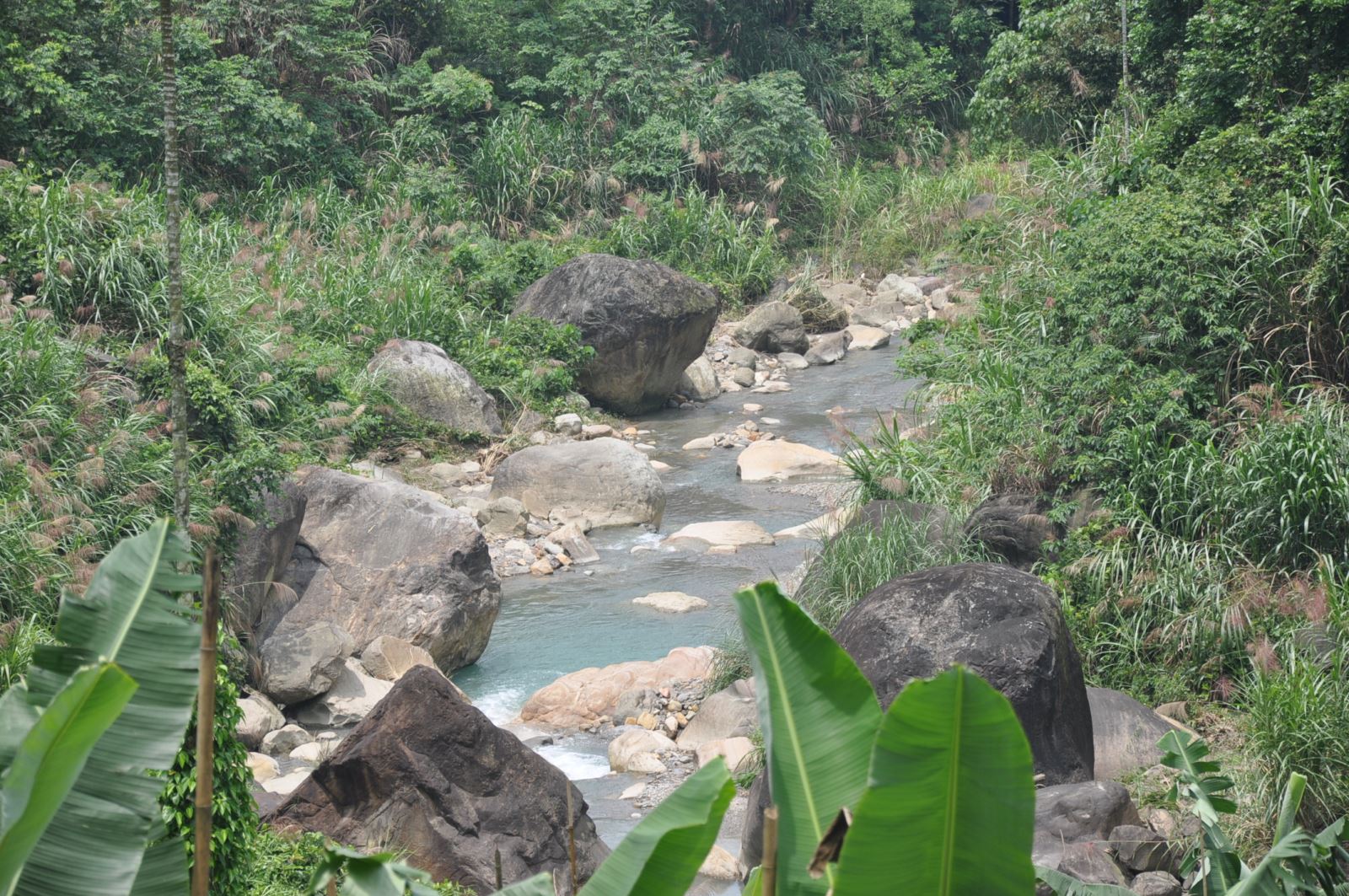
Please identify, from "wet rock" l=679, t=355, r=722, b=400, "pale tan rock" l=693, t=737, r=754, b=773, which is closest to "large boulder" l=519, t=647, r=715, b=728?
"pale tan rock" l=693, t=737, r=754, b=773

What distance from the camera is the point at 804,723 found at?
196 cm

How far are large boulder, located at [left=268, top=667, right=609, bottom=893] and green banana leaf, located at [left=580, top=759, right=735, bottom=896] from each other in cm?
376

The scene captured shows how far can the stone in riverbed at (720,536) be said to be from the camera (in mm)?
12008

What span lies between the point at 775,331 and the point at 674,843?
17474 millimetres

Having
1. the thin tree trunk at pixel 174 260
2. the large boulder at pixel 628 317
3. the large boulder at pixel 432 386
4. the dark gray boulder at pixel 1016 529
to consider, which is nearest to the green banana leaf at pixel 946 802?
the thin tree trunk at pixel 174 260

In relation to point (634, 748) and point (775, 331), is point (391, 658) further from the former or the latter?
point (775, 331)

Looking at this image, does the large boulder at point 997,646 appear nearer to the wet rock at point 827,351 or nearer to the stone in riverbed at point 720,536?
the stone in riverbed at point 720,536

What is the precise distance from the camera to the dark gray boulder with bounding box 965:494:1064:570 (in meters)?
8.82

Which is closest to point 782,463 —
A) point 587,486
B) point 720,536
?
point 720,536

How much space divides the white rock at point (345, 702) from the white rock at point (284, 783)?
0.86 meters

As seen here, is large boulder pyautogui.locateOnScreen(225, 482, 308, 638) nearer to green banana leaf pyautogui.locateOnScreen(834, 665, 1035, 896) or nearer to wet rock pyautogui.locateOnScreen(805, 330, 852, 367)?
green banana leaf pyautogui.locateOnScreen(834, 665, 1035, 896)

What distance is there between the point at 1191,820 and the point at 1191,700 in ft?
4.69

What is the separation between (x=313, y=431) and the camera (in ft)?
35.9

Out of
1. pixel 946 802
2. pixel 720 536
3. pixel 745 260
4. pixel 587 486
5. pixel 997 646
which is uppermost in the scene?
pixel 946 802
